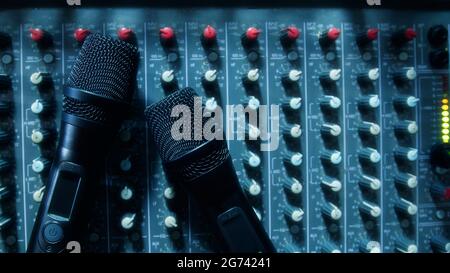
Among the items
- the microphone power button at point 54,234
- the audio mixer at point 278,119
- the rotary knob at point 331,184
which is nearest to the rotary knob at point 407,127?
the audio mixer at point 278,119

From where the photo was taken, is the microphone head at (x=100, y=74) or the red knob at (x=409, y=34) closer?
the microphone head at (x=100, y=74)

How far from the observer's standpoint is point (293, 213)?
101cm

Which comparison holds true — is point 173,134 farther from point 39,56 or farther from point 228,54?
point 39,56

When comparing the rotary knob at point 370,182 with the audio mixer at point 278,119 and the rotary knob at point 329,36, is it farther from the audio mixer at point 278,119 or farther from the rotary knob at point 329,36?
the rotary knob at point 329,36

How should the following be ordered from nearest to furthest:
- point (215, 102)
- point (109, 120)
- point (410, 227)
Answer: point (109, 120), point (215, 102), point (410, 227)

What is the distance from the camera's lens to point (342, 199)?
3.46 feet

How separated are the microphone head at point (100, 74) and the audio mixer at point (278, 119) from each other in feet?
0.32

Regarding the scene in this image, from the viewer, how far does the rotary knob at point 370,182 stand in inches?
40.3

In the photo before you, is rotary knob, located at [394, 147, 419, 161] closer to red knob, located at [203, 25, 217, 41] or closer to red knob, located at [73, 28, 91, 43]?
red knob, located at [203, 25, 217, 41]

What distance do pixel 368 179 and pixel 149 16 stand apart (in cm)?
70

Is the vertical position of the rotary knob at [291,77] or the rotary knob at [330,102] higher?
the rotary knob at [291,77]

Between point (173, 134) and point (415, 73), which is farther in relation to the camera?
point (415, 73)
